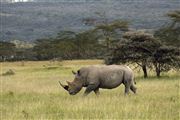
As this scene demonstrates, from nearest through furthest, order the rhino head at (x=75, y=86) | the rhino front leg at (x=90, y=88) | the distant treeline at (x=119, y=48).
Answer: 1. the rhino front leg at (x=90, y=88)
2. the rhino head at (x=75, y=86)
3. the distant treeline at (x=119, y=48)

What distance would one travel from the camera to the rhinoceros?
16781mm

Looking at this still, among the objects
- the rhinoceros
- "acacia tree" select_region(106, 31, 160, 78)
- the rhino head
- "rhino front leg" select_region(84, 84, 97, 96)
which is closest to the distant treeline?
"acacia tree" select_region(106, 31, 160, 78)

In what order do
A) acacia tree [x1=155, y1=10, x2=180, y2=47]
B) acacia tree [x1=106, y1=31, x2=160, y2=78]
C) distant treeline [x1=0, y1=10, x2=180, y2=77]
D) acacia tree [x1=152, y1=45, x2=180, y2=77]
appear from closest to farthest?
acacia tree [x1=152, y1=45, x2=180, y2=77], distant treeline [x1=0, y1=10, x2=180, y2=77], acacia tree [x1=106, y1=31, x2=160, y2=78], acacia tree [x1=155, y1=10, x2=180, y2=47]

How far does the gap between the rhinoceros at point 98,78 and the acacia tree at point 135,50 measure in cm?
1101

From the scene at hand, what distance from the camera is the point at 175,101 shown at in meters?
13.6

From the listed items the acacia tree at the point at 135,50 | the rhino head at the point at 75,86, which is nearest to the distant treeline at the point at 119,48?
the acacia tree at the point at 135,50

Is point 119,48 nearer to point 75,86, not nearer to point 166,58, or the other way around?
point 166,58

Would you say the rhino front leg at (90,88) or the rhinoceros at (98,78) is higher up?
the rhinoceros at (98,78)

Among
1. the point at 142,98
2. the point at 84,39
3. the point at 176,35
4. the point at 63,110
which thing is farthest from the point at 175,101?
the point at 84,39

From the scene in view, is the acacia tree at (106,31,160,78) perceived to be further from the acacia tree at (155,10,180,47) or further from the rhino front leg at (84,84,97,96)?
the acacia tree at (155,10,180,47)

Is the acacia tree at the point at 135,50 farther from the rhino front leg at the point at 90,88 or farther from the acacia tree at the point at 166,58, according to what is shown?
the rhino front leg at the point at 90,88

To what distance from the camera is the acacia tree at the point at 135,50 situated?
28297 millimetres

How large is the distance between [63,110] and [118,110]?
1357 millimetres

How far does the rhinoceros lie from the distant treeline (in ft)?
35.0
